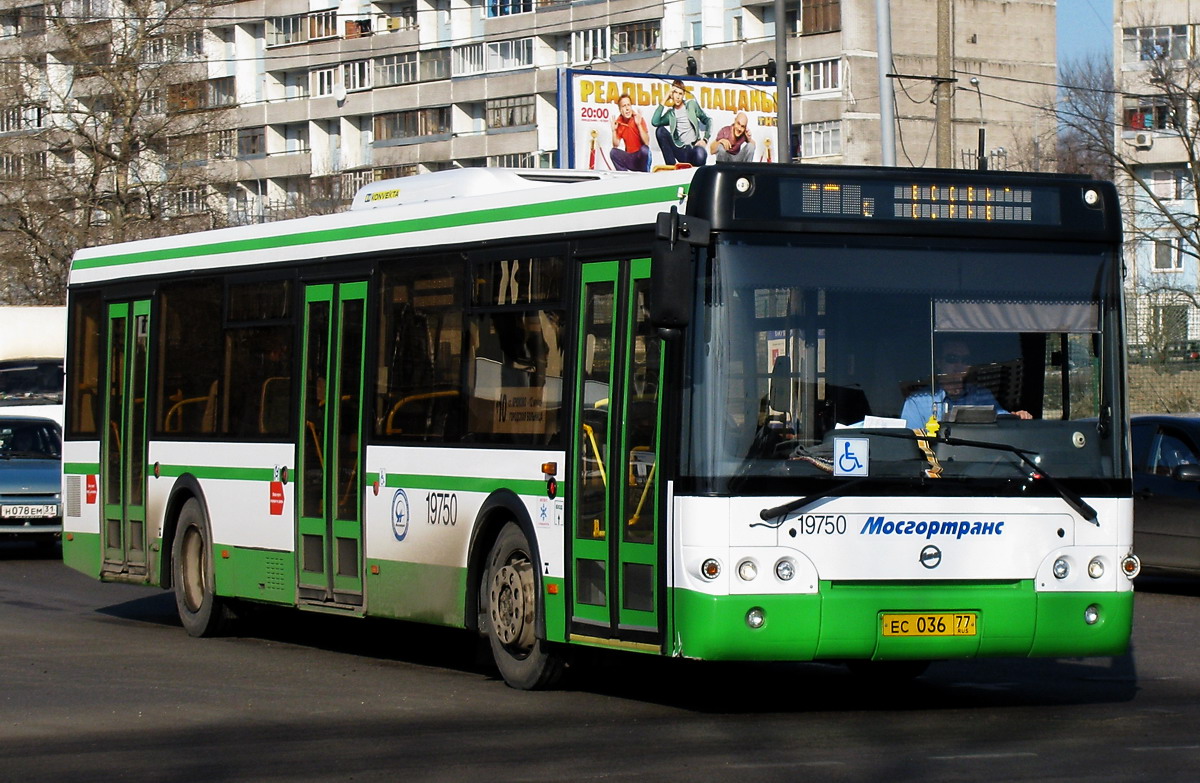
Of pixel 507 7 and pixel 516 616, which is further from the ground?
pixel 507 7

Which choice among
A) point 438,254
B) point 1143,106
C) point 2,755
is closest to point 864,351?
point 438,254

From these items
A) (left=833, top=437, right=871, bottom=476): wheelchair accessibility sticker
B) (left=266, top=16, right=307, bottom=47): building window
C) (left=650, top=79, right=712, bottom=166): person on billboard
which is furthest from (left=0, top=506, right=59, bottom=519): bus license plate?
(left=266, top=16, right=307, bottom=47): building window

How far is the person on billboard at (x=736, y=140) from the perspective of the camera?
39.8m

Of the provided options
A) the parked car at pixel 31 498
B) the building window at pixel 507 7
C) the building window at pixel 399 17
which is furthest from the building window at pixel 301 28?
the parked car at pixel 31 498

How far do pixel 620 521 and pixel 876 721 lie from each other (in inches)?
64.6

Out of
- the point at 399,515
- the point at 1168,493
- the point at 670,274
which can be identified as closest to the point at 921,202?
the point at 670,274

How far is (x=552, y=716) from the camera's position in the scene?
1096 centimetres

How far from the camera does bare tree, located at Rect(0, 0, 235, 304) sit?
5319 centimetres

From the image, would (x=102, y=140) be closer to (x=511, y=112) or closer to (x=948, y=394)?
(x=511, y=112)

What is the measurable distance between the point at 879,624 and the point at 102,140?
45.5 meters

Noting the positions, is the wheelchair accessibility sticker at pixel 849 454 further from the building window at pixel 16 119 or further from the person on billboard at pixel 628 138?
the building window at pixel 16 119

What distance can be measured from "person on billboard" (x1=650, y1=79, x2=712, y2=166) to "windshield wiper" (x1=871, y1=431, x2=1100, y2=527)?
2820 cm

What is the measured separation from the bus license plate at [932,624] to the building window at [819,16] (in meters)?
69.2

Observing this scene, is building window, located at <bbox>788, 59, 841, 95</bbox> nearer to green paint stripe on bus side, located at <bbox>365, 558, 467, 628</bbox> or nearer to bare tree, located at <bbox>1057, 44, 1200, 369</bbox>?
bare tree, located at <bbox>1057, 44, 1200, 369</bbox>
